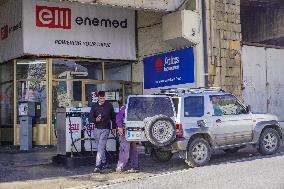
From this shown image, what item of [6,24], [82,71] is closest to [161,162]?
[82,71]

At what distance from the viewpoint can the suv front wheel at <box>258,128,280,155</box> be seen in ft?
37.6

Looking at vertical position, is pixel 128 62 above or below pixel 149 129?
above

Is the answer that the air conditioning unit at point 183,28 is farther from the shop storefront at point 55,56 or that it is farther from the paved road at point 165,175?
the paved road at point 165,175

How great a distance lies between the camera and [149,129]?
9578 mm

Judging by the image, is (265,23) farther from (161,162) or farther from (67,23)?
(161,162)

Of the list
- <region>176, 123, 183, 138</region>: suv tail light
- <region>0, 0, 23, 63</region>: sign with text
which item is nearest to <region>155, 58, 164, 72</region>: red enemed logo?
<region>0, 0, 23, 63</region>: sign with text

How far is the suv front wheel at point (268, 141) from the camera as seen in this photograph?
1145 centimetres

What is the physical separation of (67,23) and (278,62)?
8.93 m

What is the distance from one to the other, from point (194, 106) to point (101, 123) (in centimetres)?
236

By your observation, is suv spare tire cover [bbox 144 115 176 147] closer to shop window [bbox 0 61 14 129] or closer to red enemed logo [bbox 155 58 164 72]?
red enemed logo [bbox 155 58 164 72]

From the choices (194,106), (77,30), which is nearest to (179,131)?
(194,106)

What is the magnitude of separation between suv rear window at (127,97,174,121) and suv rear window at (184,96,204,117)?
401 millimetres

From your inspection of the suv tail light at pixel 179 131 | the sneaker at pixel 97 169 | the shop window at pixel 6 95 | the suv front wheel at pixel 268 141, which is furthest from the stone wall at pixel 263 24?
the sneaker at pixel 97 169

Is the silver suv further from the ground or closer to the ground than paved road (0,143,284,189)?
further from the ground
